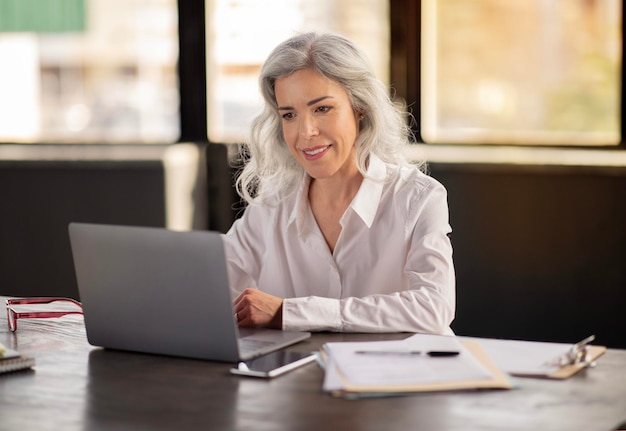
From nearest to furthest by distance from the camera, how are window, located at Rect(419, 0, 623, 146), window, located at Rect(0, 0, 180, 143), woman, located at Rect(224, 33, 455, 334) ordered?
woman, located at Rect(224, 33, 455, 334)
window, located at Rect(419, 0, 623, 146)
window, located at Rect(0, 0, 180, 143)

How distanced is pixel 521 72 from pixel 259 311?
2.68 m

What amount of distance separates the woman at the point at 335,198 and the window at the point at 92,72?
2469 millimetres

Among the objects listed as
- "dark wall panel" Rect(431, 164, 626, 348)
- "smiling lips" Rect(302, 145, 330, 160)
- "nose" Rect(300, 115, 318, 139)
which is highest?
"nose" Rect(300, 115, 318, 139)

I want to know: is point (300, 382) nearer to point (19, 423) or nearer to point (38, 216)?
point (19, 423)

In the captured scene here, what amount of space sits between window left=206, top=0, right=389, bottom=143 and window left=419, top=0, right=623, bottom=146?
18.3 inches

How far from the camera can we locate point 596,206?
14.0ft

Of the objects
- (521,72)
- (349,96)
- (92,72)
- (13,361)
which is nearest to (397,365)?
(13,361)

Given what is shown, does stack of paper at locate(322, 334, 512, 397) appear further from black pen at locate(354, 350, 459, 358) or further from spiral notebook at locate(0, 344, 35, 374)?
spiral notebook at locate(0, 344, 35, 374)

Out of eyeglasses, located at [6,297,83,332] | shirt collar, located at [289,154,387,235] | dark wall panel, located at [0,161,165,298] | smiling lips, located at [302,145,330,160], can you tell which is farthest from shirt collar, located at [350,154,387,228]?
dark wall panel, located at [0,161,165,298]

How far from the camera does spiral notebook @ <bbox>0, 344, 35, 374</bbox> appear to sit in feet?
6.24

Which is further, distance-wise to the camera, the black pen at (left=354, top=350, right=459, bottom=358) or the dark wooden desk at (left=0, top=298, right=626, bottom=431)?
the black pen at (left=354, top=350, right=459, bottom=358)

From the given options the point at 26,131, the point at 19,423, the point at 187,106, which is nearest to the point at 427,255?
the point at 19,423

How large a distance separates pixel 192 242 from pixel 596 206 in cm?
280

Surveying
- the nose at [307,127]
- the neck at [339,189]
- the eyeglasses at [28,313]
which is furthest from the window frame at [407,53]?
the eyeglasses at [28,313]
